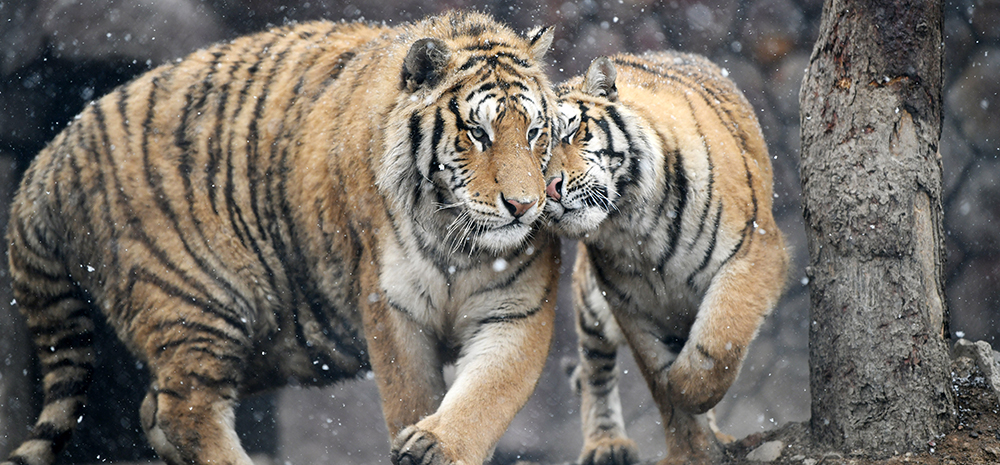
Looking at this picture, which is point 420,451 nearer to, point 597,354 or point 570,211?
point 570,211

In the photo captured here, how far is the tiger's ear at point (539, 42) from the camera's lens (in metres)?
2.51

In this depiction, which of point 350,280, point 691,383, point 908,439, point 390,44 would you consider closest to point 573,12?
point 390,44

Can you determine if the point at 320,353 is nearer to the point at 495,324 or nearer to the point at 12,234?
the point at 495,324

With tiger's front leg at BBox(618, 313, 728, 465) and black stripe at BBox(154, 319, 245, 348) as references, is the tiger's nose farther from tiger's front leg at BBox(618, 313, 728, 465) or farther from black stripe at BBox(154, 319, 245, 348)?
black stripe at BBox(154, 319, 245, 348)

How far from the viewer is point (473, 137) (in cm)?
226

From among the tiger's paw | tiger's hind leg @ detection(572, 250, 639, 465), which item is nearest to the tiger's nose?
tiger's hind leg @ detection(572, 250, 639, 465)

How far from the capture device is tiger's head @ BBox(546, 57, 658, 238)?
231 centimetres

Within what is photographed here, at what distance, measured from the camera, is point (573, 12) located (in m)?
4.75

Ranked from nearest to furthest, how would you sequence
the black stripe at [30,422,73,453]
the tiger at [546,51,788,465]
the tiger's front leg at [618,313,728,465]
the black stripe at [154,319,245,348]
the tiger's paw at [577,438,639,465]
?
the tiger at [546,51,788,465]
the tiger's front leg at [618,313,728,465]
the black stripe at [154,319,245,348]
the black stripe at [30,422,73,453]
the tiger's paw at [577,438,639,465]

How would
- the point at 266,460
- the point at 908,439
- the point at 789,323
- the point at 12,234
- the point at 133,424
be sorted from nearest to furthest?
the point at 908,439 → the point at 12,234 → the point at 133,424 → the point at 266,460 → the point at 789,323

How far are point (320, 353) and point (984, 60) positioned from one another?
3939mm

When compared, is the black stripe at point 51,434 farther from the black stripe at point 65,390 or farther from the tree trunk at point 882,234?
the tree trunk at point 882,234

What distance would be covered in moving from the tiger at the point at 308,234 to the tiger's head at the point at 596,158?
9 cm

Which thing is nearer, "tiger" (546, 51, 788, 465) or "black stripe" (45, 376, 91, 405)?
"tiger" (546, 51, 788, 465)
